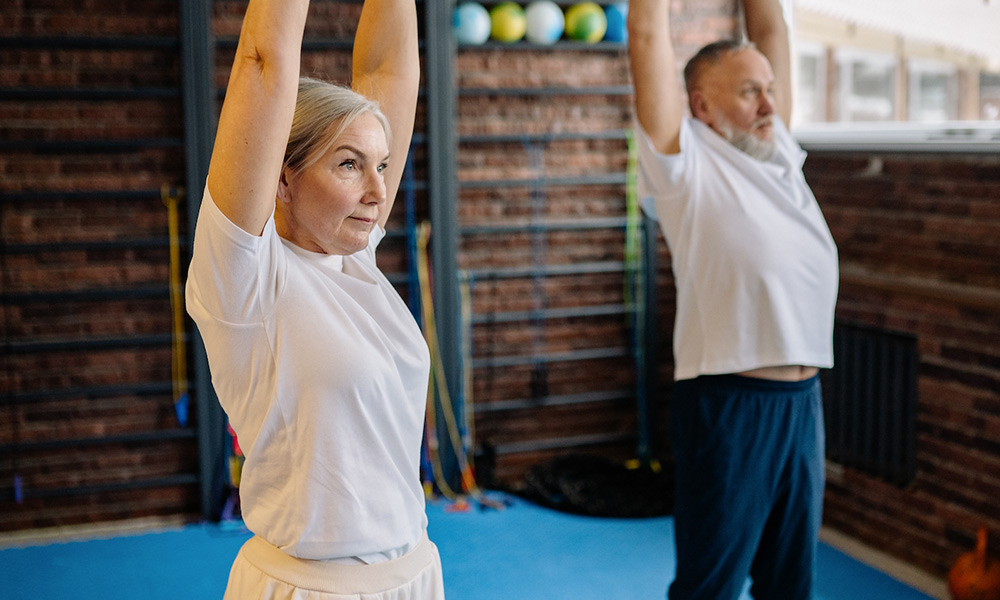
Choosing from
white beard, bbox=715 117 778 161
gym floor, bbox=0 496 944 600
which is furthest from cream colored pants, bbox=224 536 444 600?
gym floor, bbox=0 496 944 600

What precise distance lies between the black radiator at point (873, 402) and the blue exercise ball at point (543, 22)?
1946mm

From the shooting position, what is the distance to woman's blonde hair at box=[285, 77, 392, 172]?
1305mm

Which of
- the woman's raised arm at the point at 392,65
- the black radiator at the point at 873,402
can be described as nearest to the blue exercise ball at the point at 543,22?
the black radiator at the point at 873,402

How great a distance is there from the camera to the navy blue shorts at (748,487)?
214 cm

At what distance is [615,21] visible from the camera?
4.70 metres

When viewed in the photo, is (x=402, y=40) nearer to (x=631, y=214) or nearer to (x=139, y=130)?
(x=139, y=130)

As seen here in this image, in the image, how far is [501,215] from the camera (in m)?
4.77

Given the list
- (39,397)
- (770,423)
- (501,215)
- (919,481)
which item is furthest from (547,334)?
(770,423)

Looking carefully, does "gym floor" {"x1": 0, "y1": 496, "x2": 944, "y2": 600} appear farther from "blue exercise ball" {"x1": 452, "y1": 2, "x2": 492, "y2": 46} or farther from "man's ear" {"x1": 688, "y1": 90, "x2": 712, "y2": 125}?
"blue exercise ball" {"x1": 452, "y1": 2, "x2": 492, "y2": 46}

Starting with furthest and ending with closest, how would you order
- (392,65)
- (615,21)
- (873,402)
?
(615,21), (873,402), (392,65)

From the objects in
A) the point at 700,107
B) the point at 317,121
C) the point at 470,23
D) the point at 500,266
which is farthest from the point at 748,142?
the point at 500,266

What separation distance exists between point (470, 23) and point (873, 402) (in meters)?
2.47

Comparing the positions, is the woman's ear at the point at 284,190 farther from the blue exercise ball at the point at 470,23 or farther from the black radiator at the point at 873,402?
the blue exercise ball at the point at 470,23

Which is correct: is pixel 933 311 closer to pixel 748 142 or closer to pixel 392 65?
pixel 748 142
